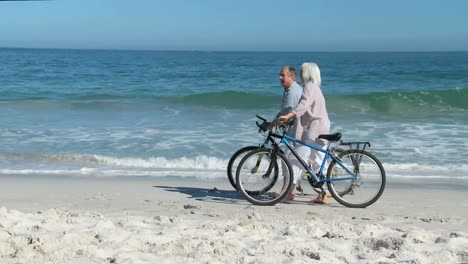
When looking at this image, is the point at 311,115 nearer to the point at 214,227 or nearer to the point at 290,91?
the point at 290,91

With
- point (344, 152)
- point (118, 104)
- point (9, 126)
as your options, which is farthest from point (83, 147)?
point (118, 104)

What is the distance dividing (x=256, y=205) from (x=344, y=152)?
1.09 meters

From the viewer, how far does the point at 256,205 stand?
6.58 meters

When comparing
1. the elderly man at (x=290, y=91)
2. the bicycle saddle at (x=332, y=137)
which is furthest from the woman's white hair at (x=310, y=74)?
the bicycle saddle at (x=332, y=137)

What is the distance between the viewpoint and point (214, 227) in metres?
5.25

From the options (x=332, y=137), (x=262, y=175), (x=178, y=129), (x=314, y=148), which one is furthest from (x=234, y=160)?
(x=178, y=129)

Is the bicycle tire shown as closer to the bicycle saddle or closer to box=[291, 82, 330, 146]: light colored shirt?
box=[291, 82, 330, 146]: light colored shirt

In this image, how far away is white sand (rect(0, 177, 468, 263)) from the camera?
441 cm

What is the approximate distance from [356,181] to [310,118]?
2.74ft

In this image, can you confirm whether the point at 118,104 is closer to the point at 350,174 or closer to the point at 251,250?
the point at 350,174

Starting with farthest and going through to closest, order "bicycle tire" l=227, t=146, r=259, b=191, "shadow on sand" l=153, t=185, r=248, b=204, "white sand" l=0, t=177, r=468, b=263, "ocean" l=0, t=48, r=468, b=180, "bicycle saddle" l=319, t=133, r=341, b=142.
A: "ocean" l=0, t=48, r=468, b=180 < "shadow on sand" l=153, t=185, r=248, b=204 < "bicycle tire" l=227, t=146, r=259, b=191 < "bicycle saddle" l=319, t=133, r=341, b=142 < "white sand" l=0, t=177, r=468, b=263

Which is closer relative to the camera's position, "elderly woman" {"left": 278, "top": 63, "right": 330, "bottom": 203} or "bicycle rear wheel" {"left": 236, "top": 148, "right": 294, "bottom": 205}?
"elderly woman" {"left": 278, "top": 63, "right": 330, "bottom": 203}

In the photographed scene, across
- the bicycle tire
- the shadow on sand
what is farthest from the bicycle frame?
the shadow on sand

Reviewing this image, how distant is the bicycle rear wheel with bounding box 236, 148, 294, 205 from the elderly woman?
130 mm
